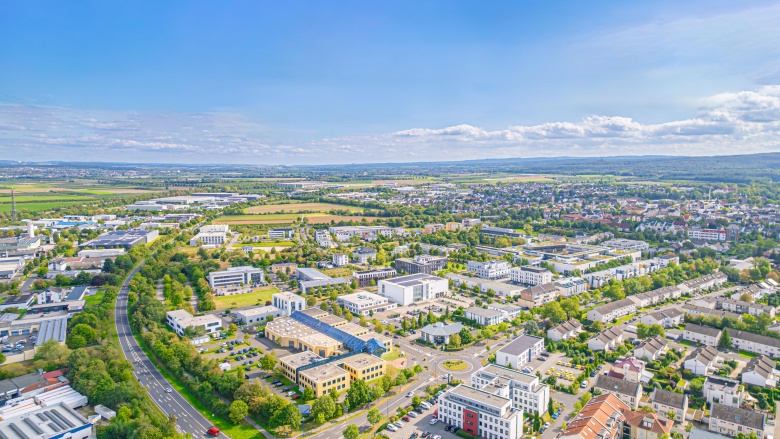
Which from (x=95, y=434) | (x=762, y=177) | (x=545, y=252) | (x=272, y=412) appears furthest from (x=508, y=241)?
(x=762, y=177)

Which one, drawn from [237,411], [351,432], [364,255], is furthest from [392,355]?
[364,255]

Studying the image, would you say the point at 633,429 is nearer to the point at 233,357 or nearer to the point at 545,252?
the point at 233,357

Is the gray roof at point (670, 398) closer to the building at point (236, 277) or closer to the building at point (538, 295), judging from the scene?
the building at point (538, 295)

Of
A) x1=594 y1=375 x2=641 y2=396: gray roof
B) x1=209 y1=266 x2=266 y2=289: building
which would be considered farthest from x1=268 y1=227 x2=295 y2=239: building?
x1=594 y1=375 x2=641 y2=396: gray roof

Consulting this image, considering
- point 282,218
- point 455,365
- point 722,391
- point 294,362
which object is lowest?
point 455,365

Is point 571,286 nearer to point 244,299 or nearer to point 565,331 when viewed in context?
point 565,331

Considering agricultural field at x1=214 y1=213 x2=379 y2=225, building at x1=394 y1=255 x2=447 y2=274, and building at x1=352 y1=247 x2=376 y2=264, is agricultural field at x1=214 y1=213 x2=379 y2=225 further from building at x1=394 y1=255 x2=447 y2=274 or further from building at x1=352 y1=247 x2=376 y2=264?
building at x1=394 y1=255 x2=447 y2=274
